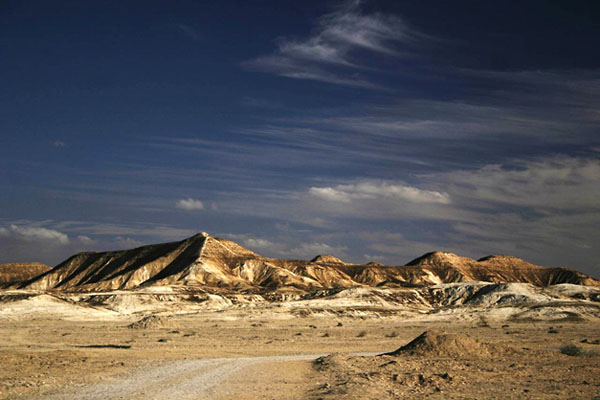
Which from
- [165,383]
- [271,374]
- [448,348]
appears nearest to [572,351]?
[448,348]

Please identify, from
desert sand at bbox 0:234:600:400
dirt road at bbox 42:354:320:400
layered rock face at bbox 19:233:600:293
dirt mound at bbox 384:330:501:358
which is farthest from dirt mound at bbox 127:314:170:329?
layered rock face at bbox 19:233:600:293

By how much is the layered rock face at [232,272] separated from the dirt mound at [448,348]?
2852 inches

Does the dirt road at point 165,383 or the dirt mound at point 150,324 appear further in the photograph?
the dirt mound at point 150,324

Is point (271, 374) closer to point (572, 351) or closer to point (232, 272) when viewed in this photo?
point (572, 351)

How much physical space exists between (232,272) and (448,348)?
308 feet

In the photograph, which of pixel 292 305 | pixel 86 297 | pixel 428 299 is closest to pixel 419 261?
pixel 428 299

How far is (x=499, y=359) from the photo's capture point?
2691 cm

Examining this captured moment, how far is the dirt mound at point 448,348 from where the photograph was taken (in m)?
27.8

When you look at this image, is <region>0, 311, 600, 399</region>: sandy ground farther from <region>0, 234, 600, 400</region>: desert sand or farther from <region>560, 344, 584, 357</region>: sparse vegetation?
<region>560, 344, 584, 357</region>: sparse vegetation

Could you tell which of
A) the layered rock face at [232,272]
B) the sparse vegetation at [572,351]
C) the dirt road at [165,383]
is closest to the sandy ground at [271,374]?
the dirt road at [165,383]

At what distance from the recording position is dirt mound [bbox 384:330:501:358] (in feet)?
91.2

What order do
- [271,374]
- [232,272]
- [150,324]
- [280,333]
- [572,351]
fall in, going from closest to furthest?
[271,374] → [572,351] → [280,333] → [150,324] → [232,272]

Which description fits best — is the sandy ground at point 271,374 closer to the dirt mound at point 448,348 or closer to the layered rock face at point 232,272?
the dirt mound at point 448,348

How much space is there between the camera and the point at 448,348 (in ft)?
92.5
